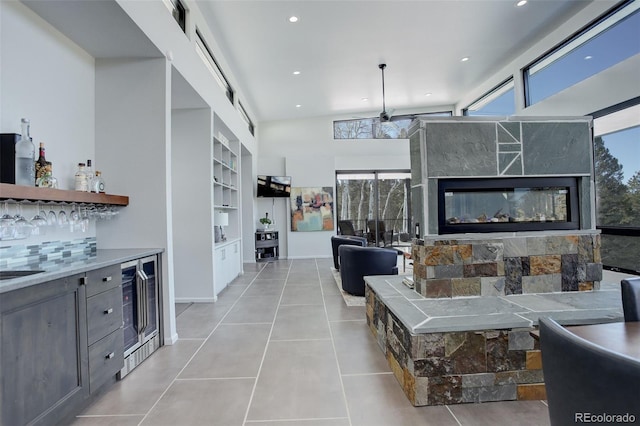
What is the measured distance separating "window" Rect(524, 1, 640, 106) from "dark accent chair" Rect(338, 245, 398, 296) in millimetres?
3990

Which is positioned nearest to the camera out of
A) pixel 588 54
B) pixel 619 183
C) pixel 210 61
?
pixel 619 183

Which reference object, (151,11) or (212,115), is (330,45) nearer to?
(212,115)

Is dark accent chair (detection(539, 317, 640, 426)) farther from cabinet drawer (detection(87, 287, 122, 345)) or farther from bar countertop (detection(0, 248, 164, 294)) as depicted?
cabinet drawer (detection(87, 287, 122, 345))

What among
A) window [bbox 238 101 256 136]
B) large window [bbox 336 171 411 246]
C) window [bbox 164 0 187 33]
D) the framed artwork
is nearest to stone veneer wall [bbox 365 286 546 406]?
window [bbox 164 0 187 33]

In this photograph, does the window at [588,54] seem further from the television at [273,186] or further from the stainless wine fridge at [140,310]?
the stainless wine fridge at [140,310]

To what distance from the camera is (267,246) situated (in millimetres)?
8211

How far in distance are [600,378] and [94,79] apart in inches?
160

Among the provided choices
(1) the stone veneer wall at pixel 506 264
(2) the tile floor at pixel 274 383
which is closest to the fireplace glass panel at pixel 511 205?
(1) the stone veneer wall at pixel 506 264

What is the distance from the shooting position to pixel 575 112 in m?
4.69

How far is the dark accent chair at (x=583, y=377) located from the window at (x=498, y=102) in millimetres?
6938

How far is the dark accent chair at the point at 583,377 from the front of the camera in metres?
0.71

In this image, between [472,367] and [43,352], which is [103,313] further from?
[472,367]

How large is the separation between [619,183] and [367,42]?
4210 millimetres

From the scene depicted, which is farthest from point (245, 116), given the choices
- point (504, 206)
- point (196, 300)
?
point (504, 206)
